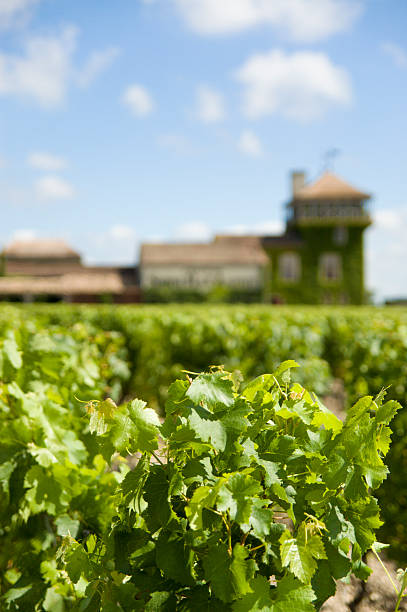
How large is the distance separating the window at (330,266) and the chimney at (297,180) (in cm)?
746

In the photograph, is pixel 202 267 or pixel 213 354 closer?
pixel 213 354

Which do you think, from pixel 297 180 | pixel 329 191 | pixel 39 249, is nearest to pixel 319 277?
pixel 329 191

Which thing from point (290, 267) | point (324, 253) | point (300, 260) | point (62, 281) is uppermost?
point (324, 253)

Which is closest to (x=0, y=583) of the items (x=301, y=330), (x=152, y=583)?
(x=152, y=583)

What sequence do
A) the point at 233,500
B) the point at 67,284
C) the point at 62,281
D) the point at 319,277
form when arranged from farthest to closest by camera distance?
the point at 319,277
the point at 62,281
the point at 67,284
the point at 233,500

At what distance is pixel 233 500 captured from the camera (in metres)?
1.32

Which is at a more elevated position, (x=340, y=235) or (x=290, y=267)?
(x=340, y=235)

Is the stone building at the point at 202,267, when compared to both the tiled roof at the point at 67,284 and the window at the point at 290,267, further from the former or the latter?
the tiled roof at the point at 67,284

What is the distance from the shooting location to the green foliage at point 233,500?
1360mm

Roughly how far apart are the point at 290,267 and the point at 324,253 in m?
3.21

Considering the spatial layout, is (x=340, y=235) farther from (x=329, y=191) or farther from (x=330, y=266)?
(x=329, y=191)

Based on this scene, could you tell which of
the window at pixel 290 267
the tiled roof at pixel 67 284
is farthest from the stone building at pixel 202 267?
the tiled roof at pixel 67 284

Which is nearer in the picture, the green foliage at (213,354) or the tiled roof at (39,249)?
the green foliage at (213,354)

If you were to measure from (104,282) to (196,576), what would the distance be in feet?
156
